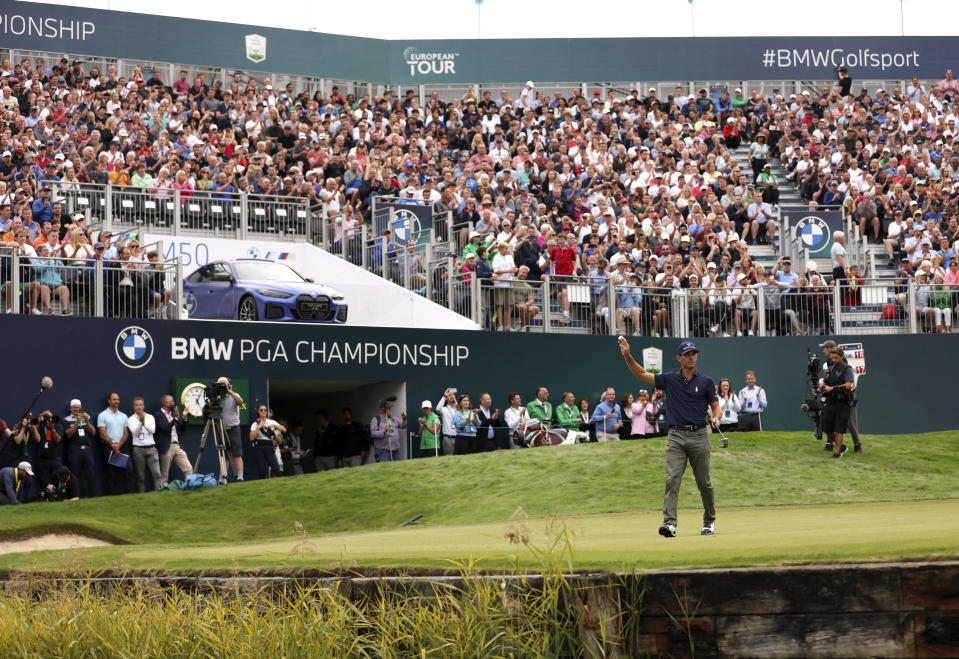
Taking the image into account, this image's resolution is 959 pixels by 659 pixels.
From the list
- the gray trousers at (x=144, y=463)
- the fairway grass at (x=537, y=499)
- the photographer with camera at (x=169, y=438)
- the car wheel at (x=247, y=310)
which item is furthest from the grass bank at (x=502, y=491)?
the car wheel at (x=247, y=310)

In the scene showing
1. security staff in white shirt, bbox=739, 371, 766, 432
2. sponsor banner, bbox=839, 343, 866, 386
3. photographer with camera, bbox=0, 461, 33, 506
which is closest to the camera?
photographer with camera, bbox=0, 461, 33, 506

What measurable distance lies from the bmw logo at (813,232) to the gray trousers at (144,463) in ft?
53.5

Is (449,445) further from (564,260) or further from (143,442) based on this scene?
(143,442)

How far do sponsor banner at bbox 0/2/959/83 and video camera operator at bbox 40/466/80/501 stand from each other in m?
20.7

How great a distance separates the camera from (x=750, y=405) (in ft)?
94.2

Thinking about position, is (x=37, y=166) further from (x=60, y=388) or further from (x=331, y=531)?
(x=331, y=531)

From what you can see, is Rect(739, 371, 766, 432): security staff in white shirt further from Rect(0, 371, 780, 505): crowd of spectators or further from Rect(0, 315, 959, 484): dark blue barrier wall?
Rect(0, 315, 959, 484): dark blue barrier wall

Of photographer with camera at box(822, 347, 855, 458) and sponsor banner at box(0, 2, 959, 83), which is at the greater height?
sponsor banner at box(0, 2, 959, 83)

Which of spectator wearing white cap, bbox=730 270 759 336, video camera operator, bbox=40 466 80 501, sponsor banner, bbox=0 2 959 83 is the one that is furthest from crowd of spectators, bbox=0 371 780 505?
sponsor banner, bbox=0 2 959 83

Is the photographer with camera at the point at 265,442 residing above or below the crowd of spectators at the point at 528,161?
below

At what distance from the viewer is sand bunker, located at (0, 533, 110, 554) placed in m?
19.4

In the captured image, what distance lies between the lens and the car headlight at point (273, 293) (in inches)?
1089

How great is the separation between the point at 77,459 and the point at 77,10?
68.3ft

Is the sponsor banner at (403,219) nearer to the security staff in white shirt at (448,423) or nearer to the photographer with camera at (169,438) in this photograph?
the security staff in white shirt at (448,423)
